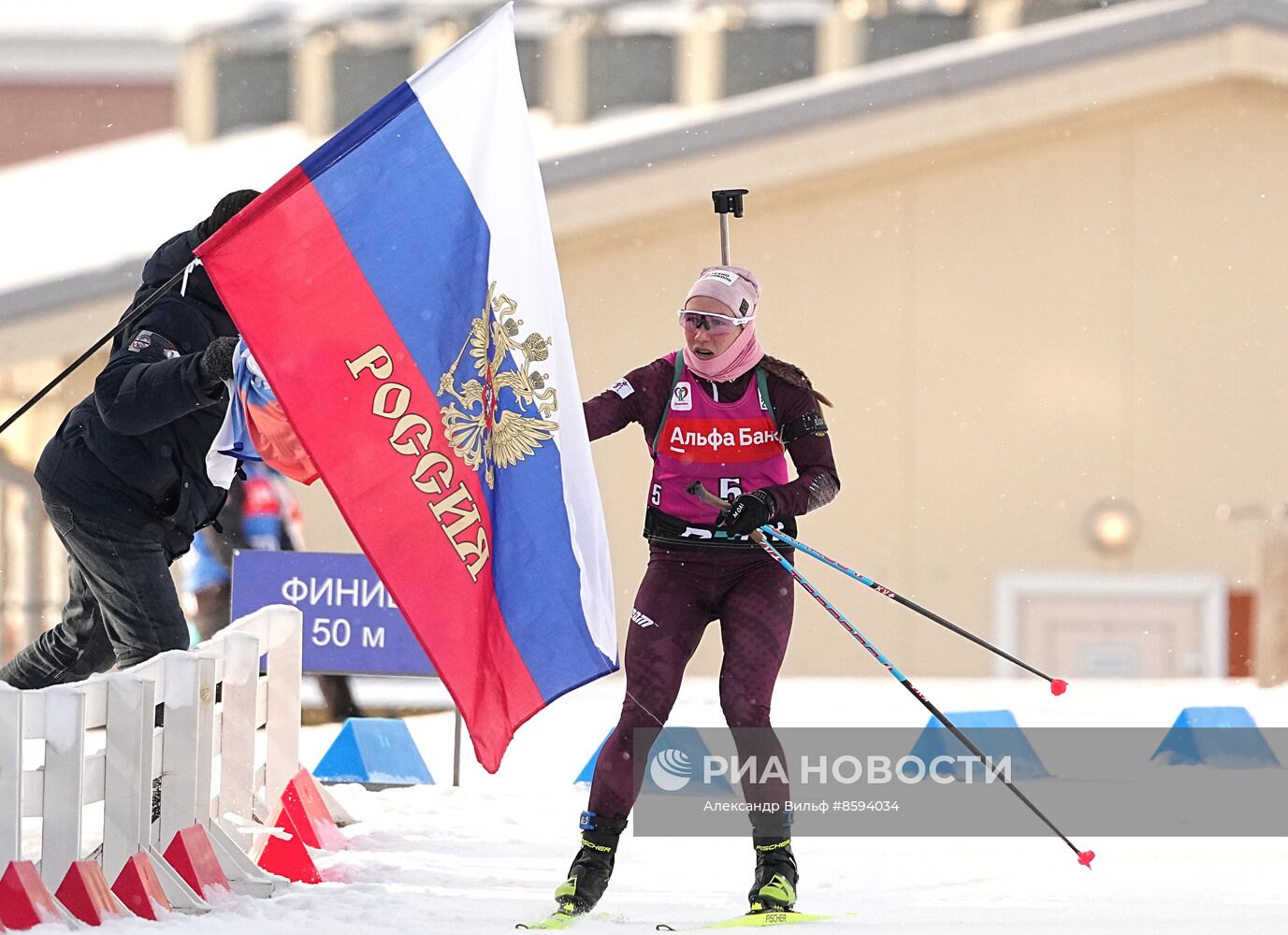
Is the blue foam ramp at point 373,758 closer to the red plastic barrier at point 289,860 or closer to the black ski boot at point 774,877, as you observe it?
the red plastic barrier at point 289,860

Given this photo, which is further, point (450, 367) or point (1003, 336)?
point (1003, 336)

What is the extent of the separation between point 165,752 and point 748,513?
5.55 ft

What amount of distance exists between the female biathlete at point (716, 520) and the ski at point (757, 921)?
15 cm

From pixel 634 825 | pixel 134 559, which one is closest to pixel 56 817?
pixel 134 559

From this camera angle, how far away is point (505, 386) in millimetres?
5090

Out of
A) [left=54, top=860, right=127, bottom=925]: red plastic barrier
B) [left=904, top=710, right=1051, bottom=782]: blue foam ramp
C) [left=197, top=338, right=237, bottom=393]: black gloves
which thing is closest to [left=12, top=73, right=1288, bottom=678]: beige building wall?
[left=904, top=710, right=1051, bottom=782]: blue foam ramp

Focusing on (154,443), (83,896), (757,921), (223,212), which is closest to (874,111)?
(223,212)

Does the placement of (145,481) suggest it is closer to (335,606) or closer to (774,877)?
(774,877)

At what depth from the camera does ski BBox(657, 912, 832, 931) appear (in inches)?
185

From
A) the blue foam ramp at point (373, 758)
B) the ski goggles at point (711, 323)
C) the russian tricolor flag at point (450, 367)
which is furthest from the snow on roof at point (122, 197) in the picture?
the ski goggles at point (711, 323)

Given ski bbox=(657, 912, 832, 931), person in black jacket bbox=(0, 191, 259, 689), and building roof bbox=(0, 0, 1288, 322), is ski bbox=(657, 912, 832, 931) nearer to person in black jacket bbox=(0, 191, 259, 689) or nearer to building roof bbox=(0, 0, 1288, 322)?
person in black jacket bbox=(0, 191, 259, 689)

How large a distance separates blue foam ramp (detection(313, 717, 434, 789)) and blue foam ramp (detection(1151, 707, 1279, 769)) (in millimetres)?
3072

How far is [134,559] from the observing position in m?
5.50

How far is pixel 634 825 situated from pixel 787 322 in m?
6.70
